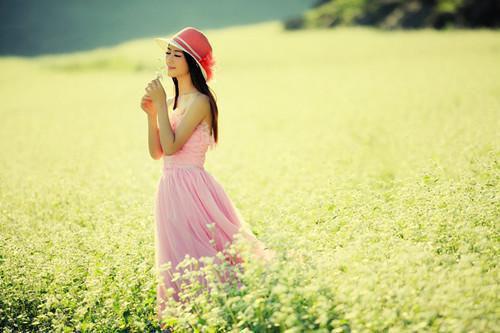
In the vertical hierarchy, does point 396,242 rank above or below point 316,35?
below

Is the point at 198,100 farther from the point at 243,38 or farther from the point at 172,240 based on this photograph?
the point at 243,38

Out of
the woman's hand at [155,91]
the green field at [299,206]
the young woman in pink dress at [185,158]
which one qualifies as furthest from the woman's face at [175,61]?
the green field at [299,206]

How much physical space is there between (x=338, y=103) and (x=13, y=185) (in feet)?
38.5

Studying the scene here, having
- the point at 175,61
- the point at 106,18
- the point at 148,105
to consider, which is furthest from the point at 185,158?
the point at 106,18

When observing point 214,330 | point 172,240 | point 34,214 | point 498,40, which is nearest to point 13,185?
point 34,214

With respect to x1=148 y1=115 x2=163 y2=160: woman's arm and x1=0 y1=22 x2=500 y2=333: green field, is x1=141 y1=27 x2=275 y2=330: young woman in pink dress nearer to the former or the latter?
x1=148 y1=115 x2=163 y2=160: woman's arm

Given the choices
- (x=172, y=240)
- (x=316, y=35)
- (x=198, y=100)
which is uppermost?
(x=316, y=35)

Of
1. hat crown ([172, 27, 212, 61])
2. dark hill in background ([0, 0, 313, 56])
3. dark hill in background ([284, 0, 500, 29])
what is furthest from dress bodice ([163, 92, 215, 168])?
dark hill in background ([0, 0, 313, 56])

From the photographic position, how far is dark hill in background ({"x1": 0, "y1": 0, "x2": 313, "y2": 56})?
2398 inches

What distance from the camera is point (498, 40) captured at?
1156 inches

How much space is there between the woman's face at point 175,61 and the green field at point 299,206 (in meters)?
1.66

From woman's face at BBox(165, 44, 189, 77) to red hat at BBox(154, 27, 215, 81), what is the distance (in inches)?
3.2

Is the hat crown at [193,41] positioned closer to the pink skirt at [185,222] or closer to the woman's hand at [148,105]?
the woman's hand at [148,105]

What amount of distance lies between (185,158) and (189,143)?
148 millimetres
